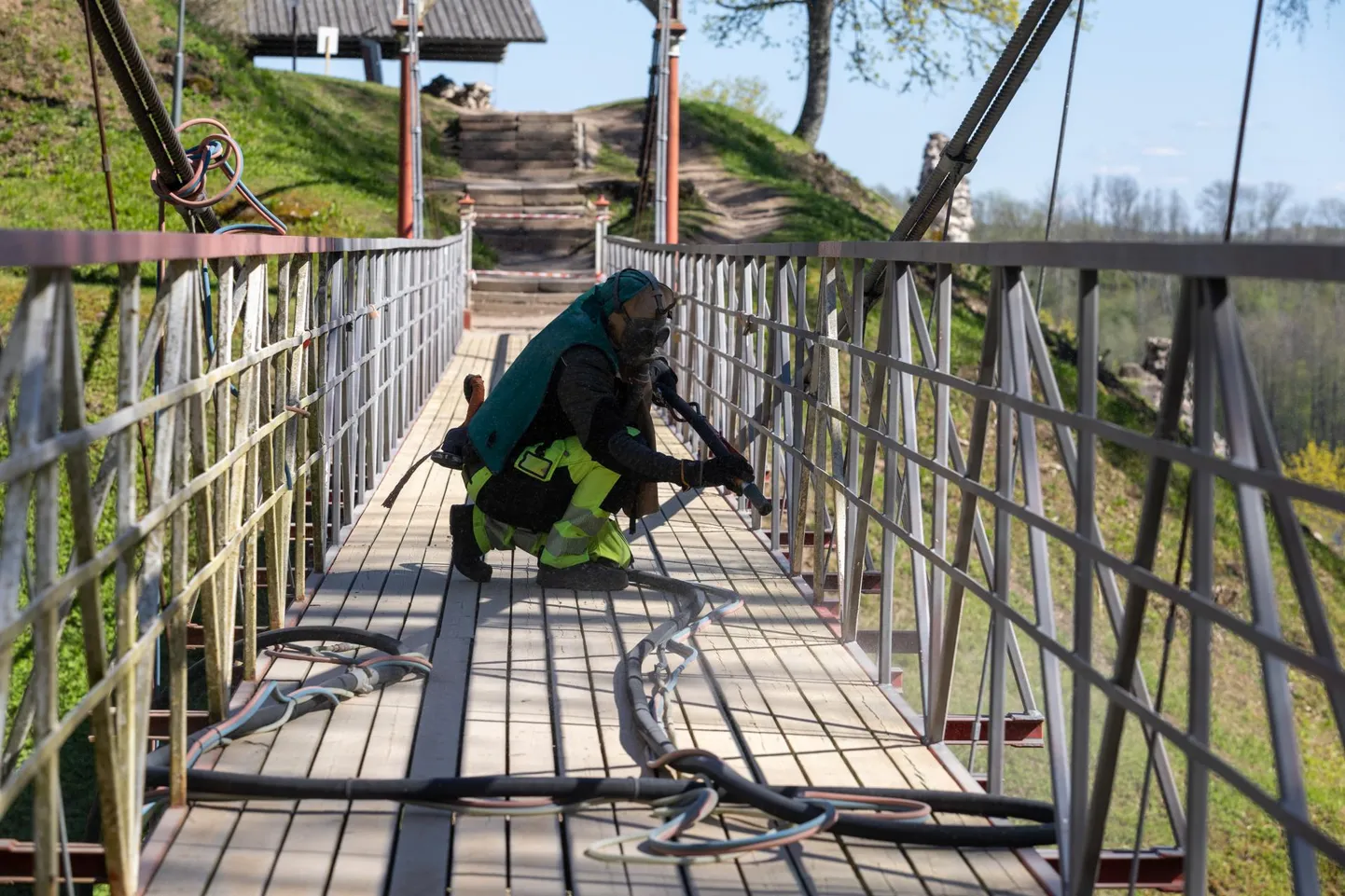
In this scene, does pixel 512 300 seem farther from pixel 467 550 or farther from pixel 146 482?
pixel 146 482

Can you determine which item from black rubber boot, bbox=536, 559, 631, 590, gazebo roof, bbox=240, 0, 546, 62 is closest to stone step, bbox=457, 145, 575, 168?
gazebo roof, bbox=240, 0, 546, 62

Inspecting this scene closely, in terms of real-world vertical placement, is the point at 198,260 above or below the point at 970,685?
above

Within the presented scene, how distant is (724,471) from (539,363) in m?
0.81

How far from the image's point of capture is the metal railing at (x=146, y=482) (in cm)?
240

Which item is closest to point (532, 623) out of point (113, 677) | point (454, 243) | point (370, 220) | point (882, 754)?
point (882, 754)

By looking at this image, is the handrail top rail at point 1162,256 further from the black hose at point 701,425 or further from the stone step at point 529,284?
the stone step at point 529,284

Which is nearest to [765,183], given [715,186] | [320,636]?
[715,186]

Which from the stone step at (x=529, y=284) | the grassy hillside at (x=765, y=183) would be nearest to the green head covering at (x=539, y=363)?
the stone step at (x=529, y=284)

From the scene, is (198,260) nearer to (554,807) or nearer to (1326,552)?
(554,807)

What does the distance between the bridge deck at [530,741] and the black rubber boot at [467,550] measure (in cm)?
7

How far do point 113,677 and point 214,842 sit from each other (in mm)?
606

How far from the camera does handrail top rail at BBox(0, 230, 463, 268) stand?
2.28 m

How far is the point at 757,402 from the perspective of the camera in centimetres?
794

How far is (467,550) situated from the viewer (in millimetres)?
5848
